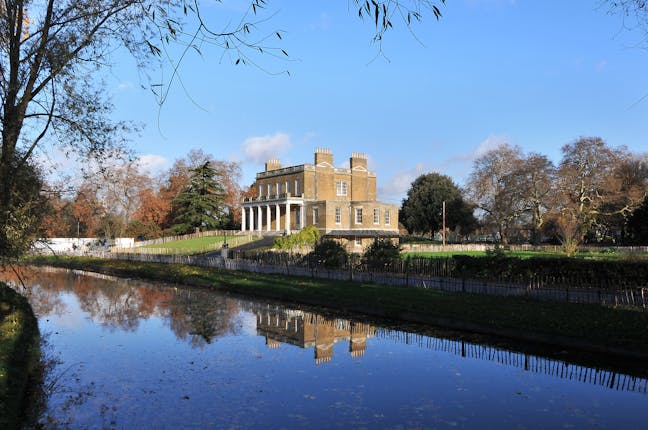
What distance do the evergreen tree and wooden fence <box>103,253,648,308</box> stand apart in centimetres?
4048

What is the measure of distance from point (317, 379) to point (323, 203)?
53.8m

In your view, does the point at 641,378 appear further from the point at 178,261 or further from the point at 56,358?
the point at 178,261

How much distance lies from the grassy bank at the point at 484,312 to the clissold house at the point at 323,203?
3590 centimetres

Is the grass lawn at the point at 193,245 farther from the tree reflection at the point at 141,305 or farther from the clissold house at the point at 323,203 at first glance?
the tree reflection at the point at 141,305

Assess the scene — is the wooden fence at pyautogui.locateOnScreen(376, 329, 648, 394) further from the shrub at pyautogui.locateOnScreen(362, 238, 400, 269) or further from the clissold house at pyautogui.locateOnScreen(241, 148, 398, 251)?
the clissold house at pyautogui.locateOnScreen(241, 148, 398, 251)

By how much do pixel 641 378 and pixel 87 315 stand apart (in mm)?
18707

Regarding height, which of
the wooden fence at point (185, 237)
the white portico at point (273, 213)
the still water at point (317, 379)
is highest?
the white portico at point (273, 213)

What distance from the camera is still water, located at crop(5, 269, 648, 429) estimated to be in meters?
8.77

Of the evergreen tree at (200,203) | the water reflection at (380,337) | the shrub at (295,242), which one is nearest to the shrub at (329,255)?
the shrub at (295,242)

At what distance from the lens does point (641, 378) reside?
36.1 feet

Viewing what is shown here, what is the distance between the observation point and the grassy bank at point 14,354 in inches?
325

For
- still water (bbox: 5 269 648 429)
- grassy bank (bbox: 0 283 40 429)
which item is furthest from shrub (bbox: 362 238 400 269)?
grassy bank (bbox: 0 283 40 429)

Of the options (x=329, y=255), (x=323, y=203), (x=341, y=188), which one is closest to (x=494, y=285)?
(x=329, y=255)

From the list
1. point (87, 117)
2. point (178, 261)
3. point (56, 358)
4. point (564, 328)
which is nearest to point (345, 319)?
point (564, 328)
